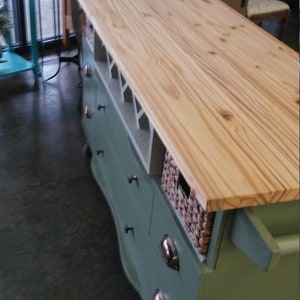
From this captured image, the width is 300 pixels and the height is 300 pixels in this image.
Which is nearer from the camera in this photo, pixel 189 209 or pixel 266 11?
pixel 189 209

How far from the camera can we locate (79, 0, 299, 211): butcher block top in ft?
2.53

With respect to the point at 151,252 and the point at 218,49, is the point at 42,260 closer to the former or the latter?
the point at 151,252

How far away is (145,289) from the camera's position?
1.42 meters

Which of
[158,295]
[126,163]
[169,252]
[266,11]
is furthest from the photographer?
[266,11]

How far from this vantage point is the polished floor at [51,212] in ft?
5.41

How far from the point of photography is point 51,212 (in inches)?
77.3

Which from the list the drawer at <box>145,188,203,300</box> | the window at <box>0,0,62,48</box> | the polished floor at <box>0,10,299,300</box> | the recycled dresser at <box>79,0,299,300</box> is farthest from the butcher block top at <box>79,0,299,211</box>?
the window at <box>0,0,62,48</box>

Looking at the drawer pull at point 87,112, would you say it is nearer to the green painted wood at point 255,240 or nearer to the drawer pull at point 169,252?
the drawer pull at point 169,252

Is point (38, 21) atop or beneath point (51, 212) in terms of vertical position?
atop

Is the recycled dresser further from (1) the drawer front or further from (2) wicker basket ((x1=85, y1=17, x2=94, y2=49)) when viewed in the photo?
(2) wicker basket ((x1=85, y1=17, x2=94, y2=49))

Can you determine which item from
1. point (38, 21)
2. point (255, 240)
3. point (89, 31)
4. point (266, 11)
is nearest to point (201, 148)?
point (255, 240)

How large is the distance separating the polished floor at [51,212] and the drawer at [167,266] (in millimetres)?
390

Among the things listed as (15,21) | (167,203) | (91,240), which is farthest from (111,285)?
(15,21)

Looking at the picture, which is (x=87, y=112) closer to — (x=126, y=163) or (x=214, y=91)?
(x=126, y=163)
